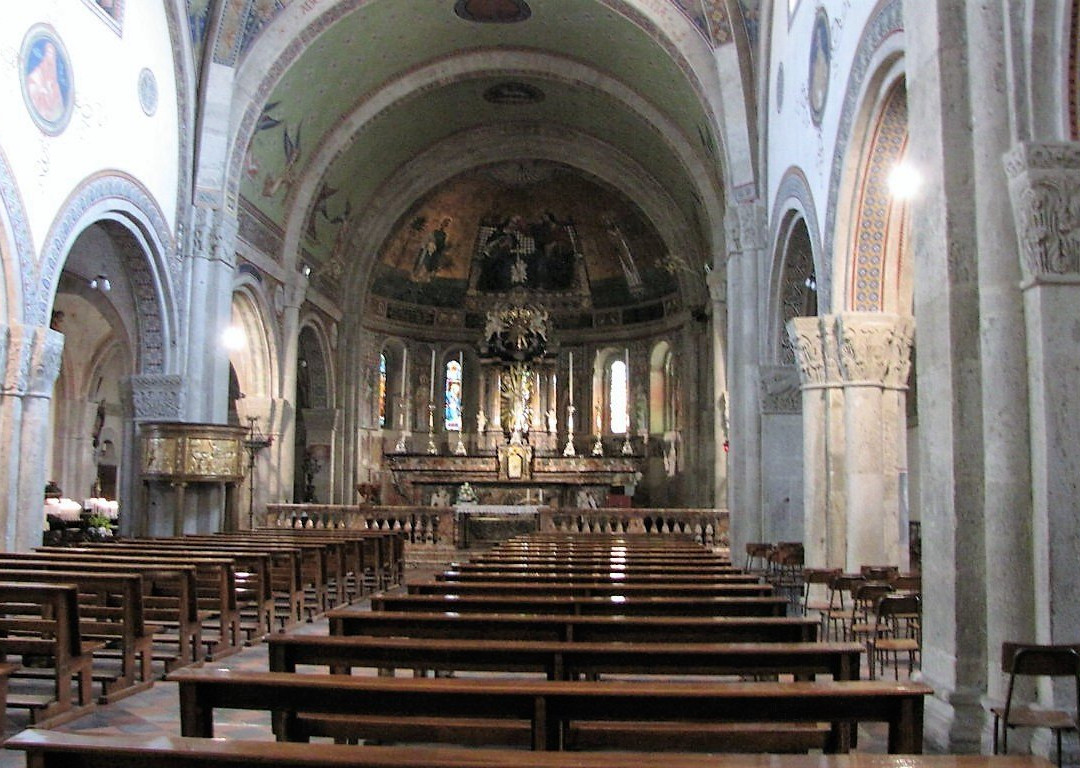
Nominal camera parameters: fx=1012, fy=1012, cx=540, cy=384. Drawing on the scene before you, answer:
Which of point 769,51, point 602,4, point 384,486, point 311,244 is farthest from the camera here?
point 384,486

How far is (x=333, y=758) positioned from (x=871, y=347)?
1077 centimetres

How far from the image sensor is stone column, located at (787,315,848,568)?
1286cm

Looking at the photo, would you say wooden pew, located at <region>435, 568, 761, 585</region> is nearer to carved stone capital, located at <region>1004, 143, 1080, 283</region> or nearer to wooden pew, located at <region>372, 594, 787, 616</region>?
wooden pew, located at <region>372, 594, 787, 616</region>

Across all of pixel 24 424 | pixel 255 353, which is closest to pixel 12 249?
pixel 24 424

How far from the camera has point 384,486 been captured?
31094mm

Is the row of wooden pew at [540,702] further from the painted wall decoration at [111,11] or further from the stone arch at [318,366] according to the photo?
the stone arch at [318,366]

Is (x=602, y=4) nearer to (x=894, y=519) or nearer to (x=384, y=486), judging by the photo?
(x=894, y=519)

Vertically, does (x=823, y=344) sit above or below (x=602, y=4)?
below

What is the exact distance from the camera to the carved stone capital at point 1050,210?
6.38 metres

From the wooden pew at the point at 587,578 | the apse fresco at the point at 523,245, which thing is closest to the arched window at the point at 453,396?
the apse fresco at the point at 523,245

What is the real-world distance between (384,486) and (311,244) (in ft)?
26.8

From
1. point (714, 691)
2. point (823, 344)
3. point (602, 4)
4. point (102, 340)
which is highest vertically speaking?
point (602, 4)

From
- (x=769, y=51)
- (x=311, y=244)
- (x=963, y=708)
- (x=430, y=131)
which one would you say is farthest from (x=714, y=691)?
(x=430, y=131)

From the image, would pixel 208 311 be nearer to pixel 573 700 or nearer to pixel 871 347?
pixel 871 347
